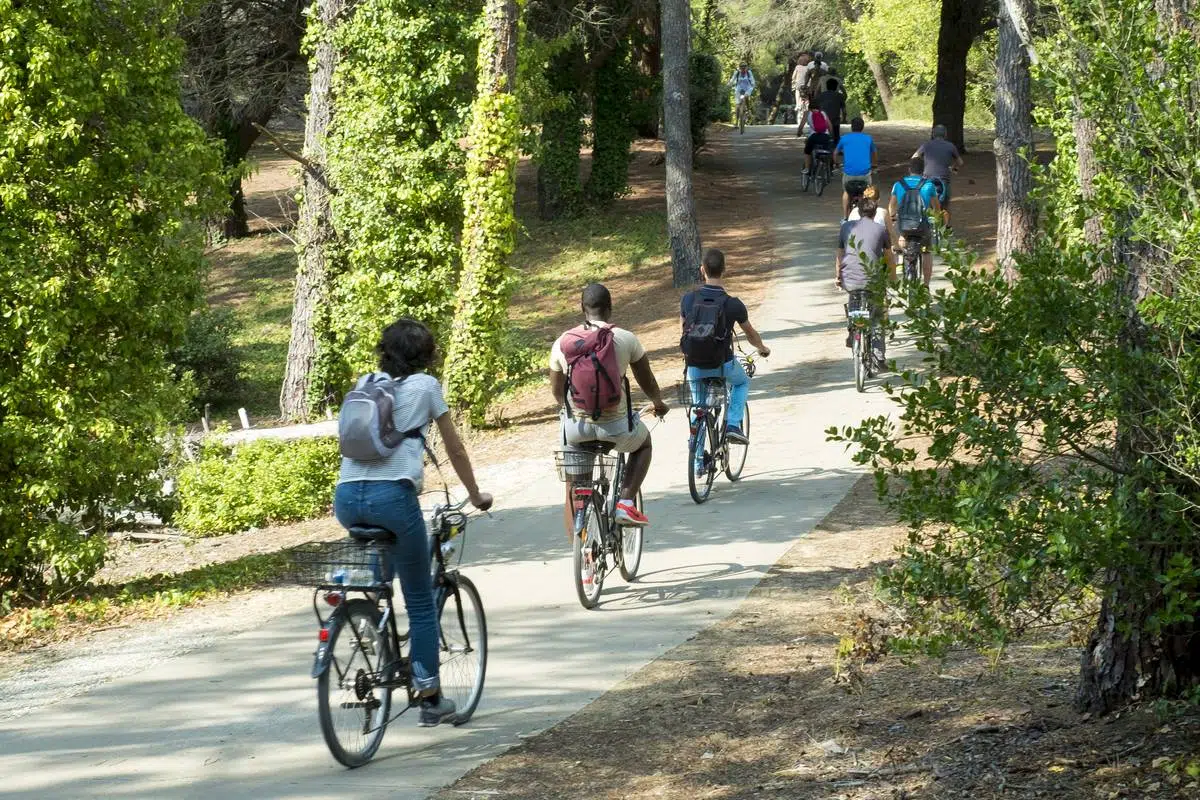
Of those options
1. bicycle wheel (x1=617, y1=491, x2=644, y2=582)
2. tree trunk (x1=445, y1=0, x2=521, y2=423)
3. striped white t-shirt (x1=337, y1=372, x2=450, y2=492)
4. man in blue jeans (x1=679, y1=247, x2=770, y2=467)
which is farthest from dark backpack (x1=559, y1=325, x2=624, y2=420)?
tree trunk (x1=445, y1=0, x2=521, y2=423)

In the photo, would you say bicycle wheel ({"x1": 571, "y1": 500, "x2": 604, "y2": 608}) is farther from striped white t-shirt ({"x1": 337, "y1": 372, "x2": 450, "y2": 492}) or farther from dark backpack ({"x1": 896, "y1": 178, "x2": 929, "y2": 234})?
dark backpack ({"x1": 896, "y1": 178, "x2": 929, "y2": 234})

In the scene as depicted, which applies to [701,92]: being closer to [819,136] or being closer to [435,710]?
[819,136]

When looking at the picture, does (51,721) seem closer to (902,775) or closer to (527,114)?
(902,775)

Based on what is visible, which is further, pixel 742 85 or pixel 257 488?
pixel 742 85

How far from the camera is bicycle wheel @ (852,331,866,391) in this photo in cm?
1483

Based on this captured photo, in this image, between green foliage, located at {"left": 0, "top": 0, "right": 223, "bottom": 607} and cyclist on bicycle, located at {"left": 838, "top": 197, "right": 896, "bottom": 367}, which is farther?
cyclist on bicycle, located at {"left": 838, "top": 197, "right": 896, "bottom": 367}

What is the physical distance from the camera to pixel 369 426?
5762mm

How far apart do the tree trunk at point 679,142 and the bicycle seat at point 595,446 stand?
1563 cm

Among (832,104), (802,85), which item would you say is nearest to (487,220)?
(832,104)

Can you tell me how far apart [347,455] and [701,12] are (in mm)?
47339

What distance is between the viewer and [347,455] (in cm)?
586

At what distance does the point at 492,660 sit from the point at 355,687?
1.81 meters

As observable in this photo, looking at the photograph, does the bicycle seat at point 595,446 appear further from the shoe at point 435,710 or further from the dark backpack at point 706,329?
the shoe at point 435,710

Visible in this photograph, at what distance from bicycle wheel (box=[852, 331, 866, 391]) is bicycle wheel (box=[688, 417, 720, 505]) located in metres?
4.02
